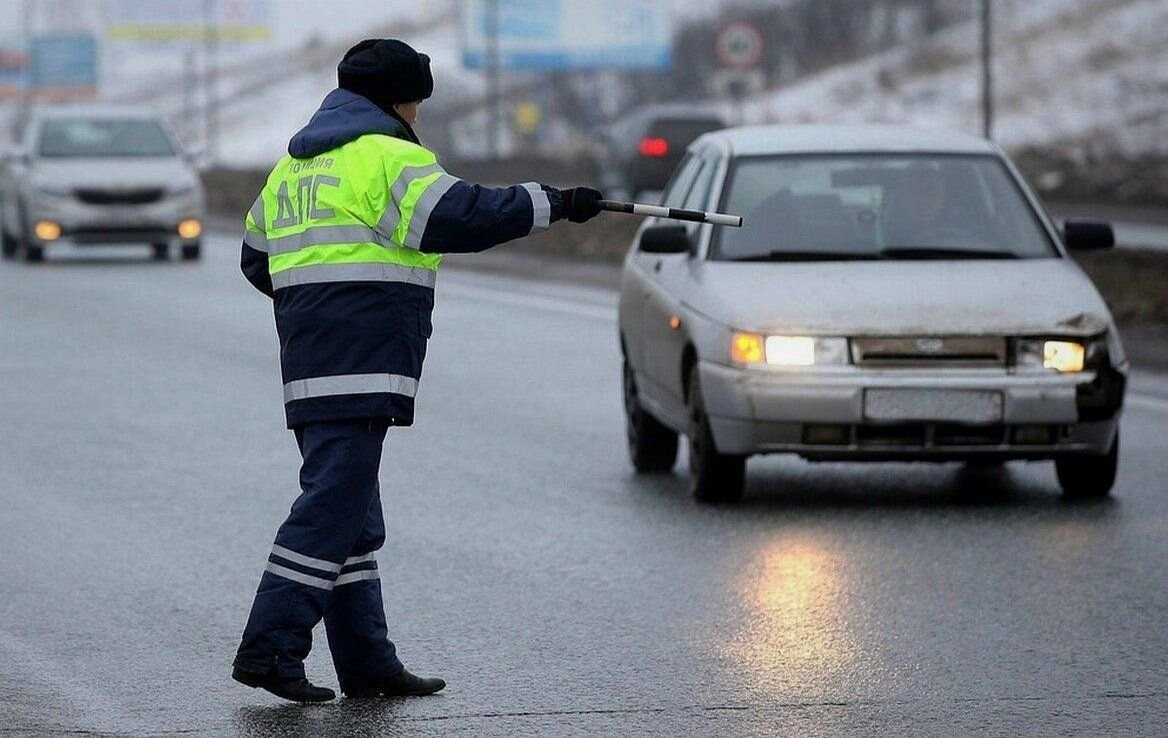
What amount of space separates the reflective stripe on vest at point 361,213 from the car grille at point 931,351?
11.9ft

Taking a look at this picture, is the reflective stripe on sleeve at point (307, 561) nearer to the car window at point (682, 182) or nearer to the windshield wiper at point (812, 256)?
the windshield wiper at point (812, 256)

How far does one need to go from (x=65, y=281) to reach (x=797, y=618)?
18454 mm

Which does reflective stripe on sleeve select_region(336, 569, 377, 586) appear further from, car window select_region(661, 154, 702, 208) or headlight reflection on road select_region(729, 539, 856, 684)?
car window select_region(661, 154, 702, 208)

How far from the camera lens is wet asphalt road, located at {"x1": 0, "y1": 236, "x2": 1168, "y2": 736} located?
646 cm

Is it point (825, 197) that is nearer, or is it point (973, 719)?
point (973, 719)

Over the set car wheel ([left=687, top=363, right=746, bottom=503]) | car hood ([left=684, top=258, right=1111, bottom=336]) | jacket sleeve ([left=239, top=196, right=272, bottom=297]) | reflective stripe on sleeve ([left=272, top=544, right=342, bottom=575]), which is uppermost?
jacket sleeve ([left=239, top=196, right=272, bottom=297])

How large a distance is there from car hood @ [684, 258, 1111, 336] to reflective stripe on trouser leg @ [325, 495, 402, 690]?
11.6 ft

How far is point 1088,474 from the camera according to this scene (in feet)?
33.8

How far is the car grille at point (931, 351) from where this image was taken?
32.1ft

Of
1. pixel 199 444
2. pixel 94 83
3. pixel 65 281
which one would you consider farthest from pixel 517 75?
pixel 199 444

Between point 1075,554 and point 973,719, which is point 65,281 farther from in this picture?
point 973,719

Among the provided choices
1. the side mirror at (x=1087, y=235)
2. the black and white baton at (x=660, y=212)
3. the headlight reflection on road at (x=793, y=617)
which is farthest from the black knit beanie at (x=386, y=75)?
the side mirror at (x=1087, y=235)

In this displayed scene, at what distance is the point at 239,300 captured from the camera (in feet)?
73.6

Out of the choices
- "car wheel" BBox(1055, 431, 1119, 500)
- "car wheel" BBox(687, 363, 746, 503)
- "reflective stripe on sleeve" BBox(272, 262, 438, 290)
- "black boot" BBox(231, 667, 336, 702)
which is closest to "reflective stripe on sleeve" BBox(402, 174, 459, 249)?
"reflective stripe on sleeve" BBox(272, 262, 438, 290)
